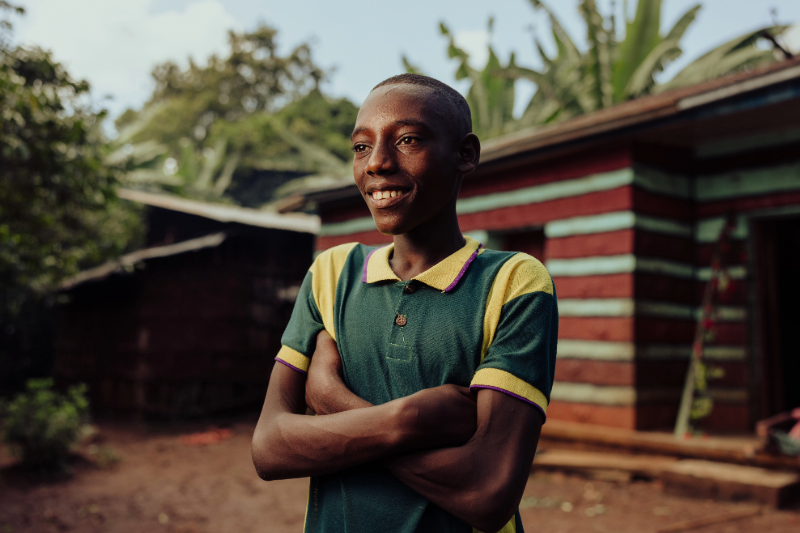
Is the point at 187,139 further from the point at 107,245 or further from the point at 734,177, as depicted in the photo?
the point at 734,177

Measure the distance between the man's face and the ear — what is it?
28mm

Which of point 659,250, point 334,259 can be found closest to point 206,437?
point 659,250

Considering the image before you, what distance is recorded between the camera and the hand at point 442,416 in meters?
1.23

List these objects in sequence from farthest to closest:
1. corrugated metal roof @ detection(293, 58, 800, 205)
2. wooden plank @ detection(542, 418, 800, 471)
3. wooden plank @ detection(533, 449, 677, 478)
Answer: wooden plank @ detection(533, 449, 677, 478), wooden plank @ detection(542, 418, 800, 471), corrugated metal roof @ detection(293, 58, 800, 205)

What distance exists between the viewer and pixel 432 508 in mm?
1278

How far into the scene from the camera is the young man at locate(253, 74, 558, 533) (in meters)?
1.23

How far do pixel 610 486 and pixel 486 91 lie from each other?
13.5m

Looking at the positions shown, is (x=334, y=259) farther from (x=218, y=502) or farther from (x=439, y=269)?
(x=218, y=502)

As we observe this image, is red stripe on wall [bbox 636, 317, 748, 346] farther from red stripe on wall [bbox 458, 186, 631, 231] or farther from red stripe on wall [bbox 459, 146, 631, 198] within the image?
red stripe on wall [bbox 459, 146, 631, 198]

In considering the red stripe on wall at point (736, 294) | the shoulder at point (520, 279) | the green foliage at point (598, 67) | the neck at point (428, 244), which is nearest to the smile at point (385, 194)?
the neck at point (428, 244)

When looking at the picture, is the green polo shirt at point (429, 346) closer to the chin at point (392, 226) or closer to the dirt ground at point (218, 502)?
the chin at point (392, 226)

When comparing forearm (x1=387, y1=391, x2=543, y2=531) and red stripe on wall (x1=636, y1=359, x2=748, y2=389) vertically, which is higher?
forearm (x1=387, y1=391, x2=543, y2=531)

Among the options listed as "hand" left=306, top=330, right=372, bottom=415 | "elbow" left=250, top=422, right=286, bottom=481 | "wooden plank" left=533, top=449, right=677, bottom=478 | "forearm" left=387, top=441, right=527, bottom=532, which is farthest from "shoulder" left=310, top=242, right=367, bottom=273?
"wooden plank" left=533, top=449, right=677, bottom=478

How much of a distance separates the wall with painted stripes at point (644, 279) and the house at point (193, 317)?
5.78m
